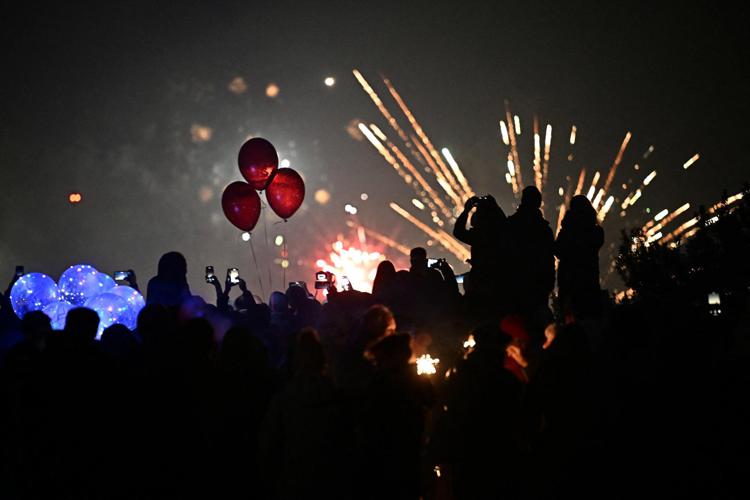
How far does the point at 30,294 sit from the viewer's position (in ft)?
38.1

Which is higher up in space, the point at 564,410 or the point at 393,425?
the point at 564,410

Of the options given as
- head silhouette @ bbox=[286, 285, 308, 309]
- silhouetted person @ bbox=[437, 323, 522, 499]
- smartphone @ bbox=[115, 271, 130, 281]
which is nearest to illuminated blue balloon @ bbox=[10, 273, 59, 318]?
smartphone @ bbox=[115, 271, 130, 281]

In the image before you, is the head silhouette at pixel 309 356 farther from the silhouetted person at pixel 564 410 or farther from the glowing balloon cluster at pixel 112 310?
the glowing balloon cluster at pixel 112 310

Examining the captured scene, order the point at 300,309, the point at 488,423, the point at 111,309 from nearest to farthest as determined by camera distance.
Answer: the point at 488,423, the point at 111,309, the point at 300,309

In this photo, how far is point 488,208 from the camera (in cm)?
1025

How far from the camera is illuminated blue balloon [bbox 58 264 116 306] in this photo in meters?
11.9

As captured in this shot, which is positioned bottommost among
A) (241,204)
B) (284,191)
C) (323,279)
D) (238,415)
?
(238,415)

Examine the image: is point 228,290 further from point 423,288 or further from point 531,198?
point 531,198

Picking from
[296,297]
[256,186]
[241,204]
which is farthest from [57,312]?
[256,186]

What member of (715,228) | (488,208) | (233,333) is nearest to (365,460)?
(233,333)

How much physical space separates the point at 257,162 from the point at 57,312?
209 inches

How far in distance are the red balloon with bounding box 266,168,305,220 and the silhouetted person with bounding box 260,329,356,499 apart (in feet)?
31.6

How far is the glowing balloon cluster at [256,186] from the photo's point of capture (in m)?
14.8

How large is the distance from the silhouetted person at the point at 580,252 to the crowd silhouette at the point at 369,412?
1.92 metres
